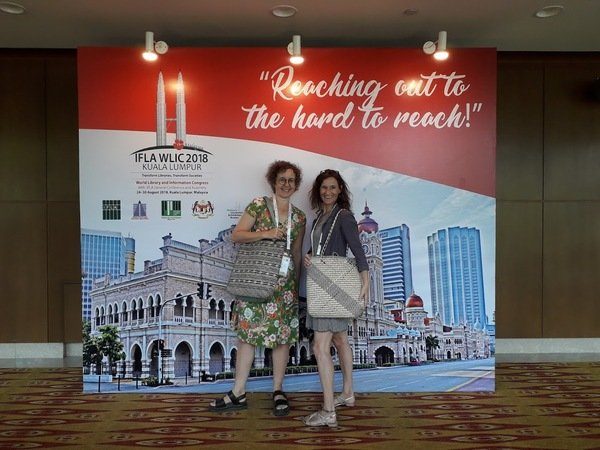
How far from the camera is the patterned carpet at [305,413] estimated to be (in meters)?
3.08

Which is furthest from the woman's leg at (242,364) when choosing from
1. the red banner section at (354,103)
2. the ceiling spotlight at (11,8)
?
the ceiling spotlight at (11,8)

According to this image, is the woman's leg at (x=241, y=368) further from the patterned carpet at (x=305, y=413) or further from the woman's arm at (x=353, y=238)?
the woman's arm at (x=353, y=238)

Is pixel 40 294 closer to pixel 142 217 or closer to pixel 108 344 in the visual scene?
pixel 108 344

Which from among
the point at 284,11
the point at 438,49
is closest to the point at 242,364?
the point at 284,11

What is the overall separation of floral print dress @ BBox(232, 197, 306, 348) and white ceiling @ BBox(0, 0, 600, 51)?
167cm

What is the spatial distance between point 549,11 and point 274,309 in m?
3.42

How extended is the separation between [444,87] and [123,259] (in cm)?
309

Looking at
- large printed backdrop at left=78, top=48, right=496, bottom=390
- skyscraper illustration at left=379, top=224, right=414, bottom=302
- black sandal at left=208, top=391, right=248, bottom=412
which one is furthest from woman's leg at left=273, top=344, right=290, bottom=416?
skyscraper illustration at left=379, top=224, right=414, bottom=302

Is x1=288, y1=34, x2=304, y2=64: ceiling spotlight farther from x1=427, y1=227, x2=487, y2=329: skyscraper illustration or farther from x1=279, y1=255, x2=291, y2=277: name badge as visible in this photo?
x1=427, y1=227, x2=487, y2=329: skyscraper illustration

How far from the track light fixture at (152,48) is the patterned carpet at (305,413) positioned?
9.23 ft

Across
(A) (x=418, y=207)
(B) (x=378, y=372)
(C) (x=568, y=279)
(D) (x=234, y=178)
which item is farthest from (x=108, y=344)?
(C) (x=568, y=279)

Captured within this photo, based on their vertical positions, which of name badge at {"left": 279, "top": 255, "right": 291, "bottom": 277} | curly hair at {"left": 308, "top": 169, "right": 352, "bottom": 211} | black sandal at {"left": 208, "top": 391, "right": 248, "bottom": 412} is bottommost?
black sandal at {"left": 208, "top": 391, "right": 248, "bottom": 412}

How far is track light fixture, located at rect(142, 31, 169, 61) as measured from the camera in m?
3.98

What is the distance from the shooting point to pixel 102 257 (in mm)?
4180
